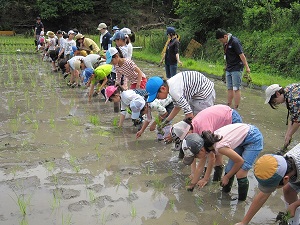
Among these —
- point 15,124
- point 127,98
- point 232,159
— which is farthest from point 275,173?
point 15,124

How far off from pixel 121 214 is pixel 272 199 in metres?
1.56

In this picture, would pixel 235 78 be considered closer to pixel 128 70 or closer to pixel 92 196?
pixel 128 70

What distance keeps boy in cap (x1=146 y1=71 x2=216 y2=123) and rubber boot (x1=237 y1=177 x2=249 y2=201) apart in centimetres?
95

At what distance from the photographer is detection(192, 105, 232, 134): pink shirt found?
390 cm

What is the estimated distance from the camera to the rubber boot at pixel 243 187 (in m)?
3.86

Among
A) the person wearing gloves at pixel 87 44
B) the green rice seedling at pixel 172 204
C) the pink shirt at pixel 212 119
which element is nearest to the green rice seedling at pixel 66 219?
the green rice seedling at pixel 172 204

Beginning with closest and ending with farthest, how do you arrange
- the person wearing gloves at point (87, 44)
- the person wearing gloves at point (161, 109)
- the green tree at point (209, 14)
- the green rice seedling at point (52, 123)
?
1. the person wearing gloves at point (161, 109)
2. the green rice seedling at point (52, 123)
3. the person wearing gloves at point (87, 44)
4. the green tree at point (209, 14)

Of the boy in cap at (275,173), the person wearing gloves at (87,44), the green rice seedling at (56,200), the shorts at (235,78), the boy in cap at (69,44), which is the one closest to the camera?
the boy in cap at (275,173)

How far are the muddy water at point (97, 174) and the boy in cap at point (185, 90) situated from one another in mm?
802

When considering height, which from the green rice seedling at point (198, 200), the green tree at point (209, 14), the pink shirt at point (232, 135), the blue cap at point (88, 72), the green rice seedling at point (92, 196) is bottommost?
the green rice seedling at point (198, 200)

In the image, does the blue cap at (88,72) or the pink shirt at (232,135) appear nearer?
the pink shirt at (232,135)

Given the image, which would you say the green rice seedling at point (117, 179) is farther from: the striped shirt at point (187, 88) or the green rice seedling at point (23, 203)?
the striped shirt at point (187, 88)

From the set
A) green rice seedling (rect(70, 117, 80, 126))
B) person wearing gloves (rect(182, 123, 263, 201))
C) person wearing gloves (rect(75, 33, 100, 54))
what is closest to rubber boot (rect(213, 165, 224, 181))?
person wearing gloves (rect(182, 123, 263, 201))

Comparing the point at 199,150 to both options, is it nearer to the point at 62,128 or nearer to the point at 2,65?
the point at 62,128
